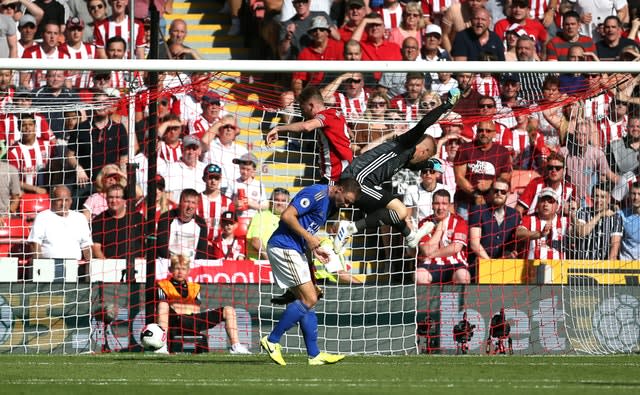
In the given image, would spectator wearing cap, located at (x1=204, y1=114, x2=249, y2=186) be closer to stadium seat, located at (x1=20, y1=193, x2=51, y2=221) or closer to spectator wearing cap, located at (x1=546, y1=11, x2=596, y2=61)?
stadium seat, located at (x1=20, y1=193, x2=51, y2=221)

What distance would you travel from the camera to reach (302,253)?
36.0 ft

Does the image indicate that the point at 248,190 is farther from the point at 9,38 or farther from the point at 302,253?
the point at 302,253

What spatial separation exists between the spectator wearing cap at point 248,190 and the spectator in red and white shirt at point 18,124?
2.22m

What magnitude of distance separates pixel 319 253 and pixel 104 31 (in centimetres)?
785

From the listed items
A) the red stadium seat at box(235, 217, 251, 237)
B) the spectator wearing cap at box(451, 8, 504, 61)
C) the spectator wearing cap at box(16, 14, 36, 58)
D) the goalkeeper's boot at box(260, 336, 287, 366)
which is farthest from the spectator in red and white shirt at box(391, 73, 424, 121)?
the goalkeeper's boot at box(260, 336, 287, 366)

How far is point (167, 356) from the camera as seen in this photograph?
12.5 m

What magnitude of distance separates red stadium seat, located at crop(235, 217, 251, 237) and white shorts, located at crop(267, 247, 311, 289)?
13.2ft

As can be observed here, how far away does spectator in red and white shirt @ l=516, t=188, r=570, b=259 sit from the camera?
14.8 metres

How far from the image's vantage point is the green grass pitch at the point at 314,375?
839cm

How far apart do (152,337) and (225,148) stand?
3.93 m

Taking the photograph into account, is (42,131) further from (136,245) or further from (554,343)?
(554,343)

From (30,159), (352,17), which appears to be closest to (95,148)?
(30,159)

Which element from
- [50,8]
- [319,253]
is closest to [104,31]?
[50,8]

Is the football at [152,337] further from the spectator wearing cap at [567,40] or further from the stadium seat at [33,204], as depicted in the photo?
the spectator wearing cap at [567,40]
